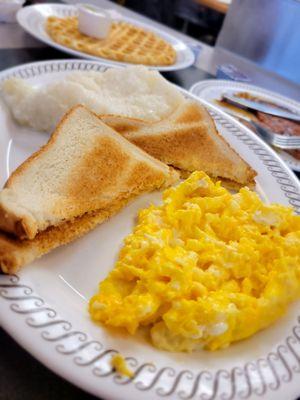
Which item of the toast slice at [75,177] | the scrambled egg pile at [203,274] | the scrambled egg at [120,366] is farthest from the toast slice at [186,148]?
the scrambled egg at [120,366]

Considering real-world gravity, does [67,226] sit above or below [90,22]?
below

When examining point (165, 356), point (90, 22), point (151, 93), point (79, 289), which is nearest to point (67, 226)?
point (79, 289)

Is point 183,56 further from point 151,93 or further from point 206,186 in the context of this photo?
point 206,186

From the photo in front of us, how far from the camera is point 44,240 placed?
3.92 feet

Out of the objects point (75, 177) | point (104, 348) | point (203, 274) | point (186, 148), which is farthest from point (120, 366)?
point (186, 148)

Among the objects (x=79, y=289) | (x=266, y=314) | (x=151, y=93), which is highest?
(x=151, y=93)

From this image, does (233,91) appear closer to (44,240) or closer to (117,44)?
(117,44)

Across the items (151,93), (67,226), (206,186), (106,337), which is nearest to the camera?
(106,337)

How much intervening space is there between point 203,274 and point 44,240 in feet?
1.56

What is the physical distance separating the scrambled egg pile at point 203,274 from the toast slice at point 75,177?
180mm

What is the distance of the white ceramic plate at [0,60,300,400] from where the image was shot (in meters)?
0.88

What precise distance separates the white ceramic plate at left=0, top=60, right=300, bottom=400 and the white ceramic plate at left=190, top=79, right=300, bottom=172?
121cm

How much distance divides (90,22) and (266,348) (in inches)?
103

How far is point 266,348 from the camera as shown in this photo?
1081mm
